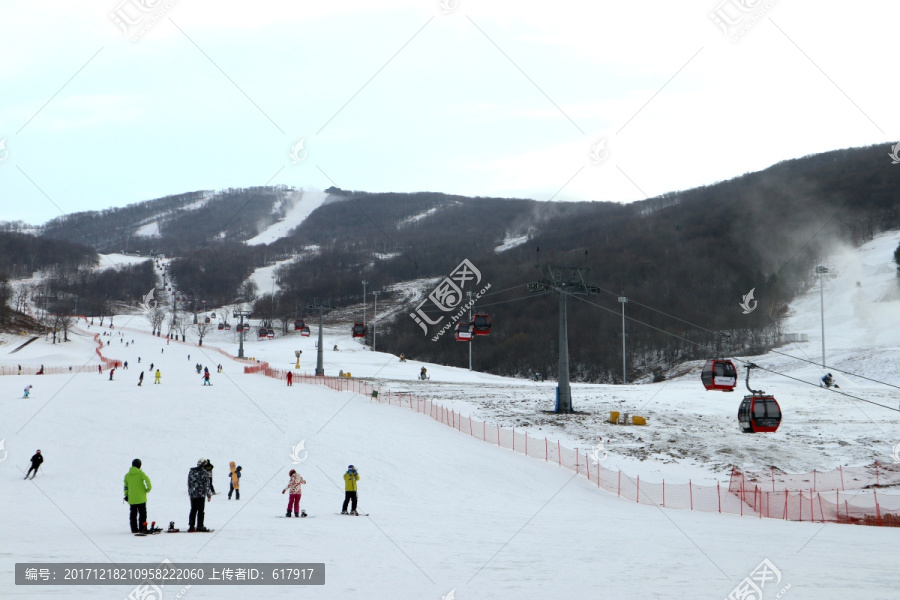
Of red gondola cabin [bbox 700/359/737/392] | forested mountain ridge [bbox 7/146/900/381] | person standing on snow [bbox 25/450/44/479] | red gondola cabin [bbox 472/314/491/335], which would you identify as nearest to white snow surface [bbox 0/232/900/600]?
person standing on snow [bbox 25/450/44/479]

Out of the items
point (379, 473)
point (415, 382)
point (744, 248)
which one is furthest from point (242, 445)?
point (744, 248)

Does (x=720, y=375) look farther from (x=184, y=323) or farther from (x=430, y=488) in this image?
(x=184, y=323)

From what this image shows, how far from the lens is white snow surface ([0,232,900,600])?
9242 millimetres

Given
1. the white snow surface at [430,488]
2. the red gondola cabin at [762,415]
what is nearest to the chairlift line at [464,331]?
the white snow surface at [430,488]

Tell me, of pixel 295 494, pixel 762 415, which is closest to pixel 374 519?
pixel 295 494

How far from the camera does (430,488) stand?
20859mm

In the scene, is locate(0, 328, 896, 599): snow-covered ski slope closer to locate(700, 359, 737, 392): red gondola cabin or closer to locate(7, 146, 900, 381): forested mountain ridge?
locate(700, 359, 737, 392): red gondola cabin

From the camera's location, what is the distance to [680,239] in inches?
6063

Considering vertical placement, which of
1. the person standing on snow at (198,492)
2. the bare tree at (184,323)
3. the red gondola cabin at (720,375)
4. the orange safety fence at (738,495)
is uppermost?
the bare tree at (184,323)

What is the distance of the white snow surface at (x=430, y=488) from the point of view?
364 inches

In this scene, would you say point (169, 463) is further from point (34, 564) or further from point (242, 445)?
point (34, 564)

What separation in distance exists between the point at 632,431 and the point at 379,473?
1428 cm

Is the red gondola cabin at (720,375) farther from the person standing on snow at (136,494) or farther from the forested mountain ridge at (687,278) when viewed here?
the forested mountain ridge at (687,278)

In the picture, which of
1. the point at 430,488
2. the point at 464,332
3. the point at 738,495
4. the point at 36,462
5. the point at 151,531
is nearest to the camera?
the point at 151,531
